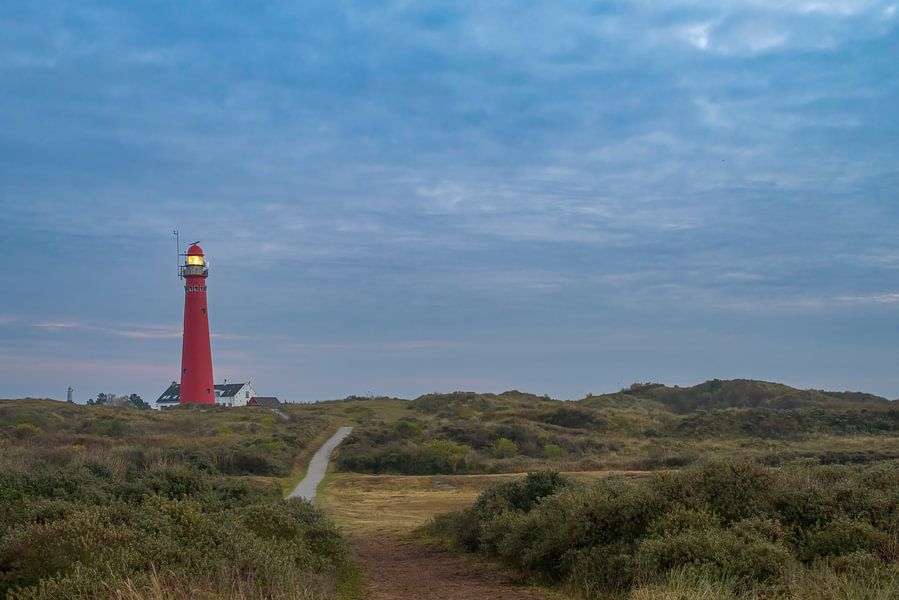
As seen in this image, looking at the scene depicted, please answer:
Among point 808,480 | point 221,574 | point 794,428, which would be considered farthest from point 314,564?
point 794,428

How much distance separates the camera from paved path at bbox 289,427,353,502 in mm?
29469

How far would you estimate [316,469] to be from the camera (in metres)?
37.8

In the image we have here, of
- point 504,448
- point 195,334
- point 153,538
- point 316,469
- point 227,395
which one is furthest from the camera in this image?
point 227,395

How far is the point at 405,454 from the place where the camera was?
39.1 meters

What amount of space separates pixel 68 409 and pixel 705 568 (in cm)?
5753

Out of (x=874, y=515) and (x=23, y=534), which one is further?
(x=874, y=515)

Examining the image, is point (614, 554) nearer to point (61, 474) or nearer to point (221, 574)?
point (221, 574)

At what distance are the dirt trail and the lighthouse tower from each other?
3853 cm

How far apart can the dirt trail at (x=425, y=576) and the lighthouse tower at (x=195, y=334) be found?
38534mm

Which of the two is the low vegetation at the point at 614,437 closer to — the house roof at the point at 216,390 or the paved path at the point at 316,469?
the paved path at the point at 316,469

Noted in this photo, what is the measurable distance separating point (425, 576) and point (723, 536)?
6.07 metres

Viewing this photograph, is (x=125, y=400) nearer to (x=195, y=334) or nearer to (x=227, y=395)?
(x=227, y=395)

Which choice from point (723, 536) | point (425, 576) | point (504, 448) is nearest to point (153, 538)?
point (425, 576)

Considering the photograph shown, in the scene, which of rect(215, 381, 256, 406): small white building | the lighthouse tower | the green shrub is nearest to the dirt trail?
the green shrub
